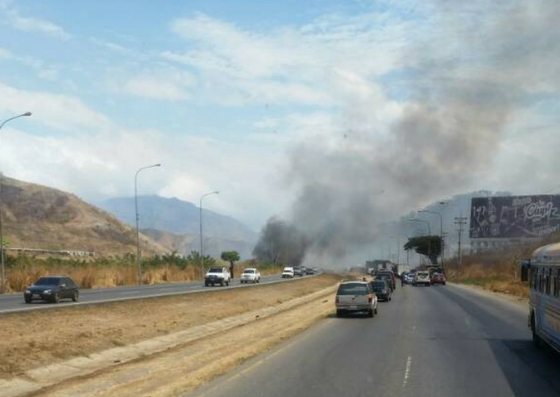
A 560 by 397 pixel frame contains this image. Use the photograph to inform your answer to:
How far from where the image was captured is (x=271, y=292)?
174 ft

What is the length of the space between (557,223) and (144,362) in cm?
9967

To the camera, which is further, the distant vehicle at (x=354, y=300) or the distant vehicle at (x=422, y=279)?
the distant vehicle at (x=422, y=279)

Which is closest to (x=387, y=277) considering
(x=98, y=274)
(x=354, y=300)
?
(x=98, y=274)

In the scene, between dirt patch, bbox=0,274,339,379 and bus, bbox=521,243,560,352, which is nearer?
bus, bbox=521,243,560,352

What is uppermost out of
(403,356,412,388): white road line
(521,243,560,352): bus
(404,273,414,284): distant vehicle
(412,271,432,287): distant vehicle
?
(521,243,560,352): bus

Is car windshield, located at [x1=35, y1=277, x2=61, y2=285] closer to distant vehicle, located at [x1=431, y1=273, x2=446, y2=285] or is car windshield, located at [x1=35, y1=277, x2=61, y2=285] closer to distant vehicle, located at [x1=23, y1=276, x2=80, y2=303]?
distant vehicle, located at [x1=23, y1=276, x2=80, y2=303]

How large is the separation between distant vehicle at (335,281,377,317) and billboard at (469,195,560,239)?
267 ft

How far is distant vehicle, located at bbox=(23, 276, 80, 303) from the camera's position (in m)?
34.2

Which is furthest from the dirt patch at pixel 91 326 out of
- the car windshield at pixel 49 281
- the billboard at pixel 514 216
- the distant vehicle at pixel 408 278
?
the billboard at pixel 514 216

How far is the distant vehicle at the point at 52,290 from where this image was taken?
34188 millimetres

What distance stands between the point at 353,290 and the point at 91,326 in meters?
12.7

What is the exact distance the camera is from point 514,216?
363ft

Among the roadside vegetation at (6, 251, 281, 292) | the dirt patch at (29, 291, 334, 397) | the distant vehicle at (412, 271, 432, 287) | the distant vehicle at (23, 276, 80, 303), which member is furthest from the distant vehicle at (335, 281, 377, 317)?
the distant vehicle at (412, 271, 432, 287)

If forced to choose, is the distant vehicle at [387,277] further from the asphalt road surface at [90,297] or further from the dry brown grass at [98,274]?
the dry brown grass at [98,274]
